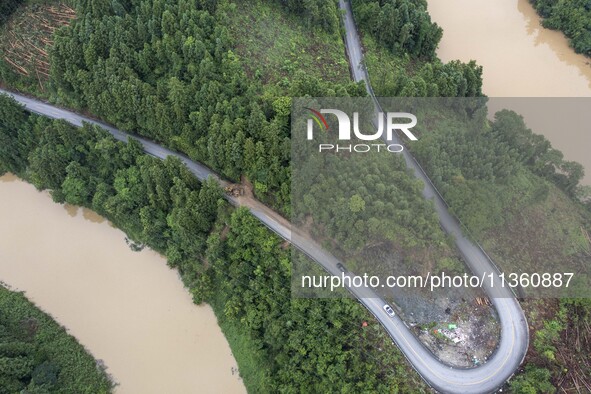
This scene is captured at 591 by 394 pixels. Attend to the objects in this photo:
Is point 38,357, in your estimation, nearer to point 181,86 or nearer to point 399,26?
point 181,86

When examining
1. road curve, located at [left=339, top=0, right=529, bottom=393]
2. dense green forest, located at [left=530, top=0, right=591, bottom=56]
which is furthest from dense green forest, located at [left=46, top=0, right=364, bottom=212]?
dense green forest, located at [left=530, top=0, right=591, bottom=56]

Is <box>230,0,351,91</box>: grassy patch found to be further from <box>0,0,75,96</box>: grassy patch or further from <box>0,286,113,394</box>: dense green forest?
<box>0,286,113,394</box>: dense green forest

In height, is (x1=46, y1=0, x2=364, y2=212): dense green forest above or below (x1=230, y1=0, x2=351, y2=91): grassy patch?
below

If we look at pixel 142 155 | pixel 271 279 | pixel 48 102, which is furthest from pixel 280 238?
pixel 48 102

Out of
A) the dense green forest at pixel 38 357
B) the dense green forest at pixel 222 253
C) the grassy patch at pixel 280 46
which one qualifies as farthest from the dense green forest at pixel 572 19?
the dense green forest at pixel 38 357

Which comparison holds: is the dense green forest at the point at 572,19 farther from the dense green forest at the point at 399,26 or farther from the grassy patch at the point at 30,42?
the grassy patch at the point at 30,42

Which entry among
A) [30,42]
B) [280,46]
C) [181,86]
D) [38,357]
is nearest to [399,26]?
[280,46]
